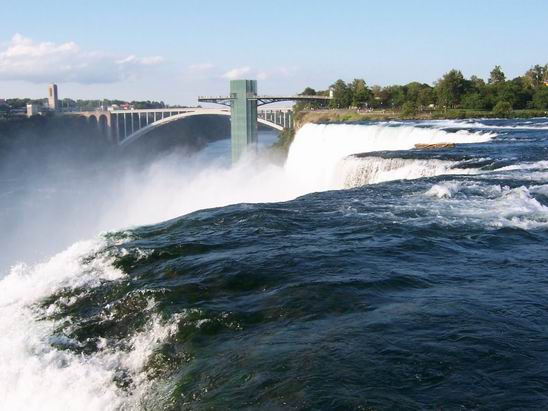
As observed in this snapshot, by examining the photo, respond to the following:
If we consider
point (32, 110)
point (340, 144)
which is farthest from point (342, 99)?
point (32, 110)

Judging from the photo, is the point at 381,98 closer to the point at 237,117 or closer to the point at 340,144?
the point at 237,117

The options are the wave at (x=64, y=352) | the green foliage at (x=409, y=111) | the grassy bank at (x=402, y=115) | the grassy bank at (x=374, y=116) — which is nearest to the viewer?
the wave at (x=64, y=352)

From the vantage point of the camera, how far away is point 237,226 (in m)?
12.1

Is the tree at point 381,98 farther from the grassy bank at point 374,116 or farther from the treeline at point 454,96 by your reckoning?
the grassy bank at point 374,116

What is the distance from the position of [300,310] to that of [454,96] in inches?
1987

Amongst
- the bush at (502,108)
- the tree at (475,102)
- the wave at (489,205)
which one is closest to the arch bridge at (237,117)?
the tree at (475,102)

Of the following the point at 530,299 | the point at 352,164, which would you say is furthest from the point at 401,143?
the point at 530,299

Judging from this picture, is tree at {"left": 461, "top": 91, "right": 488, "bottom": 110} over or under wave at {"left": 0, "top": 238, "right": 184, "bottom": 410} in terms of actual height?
over

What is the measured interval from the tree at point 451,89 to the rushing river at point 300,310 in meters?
40.7

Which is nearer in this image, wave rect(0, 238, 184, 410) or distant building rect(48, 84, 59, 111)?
wave rect(0, 238, 184, 410)

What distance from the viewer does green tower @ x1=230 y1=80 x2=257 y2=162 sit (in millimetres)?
51688

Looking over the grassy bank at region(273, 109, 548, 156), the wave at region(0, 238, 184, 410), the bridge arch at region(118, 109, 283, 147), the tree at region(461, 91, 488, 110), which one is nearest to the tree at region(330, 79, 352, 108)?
the grassy bank at region(273, 109, 548, 156)

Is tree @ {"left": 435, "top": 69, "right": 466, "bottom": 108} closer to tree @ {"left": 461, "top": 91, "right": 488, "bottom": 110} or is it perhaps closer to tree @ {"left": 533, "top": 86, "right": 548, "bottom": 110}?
tree @ {"left": 461, "top": 91, "right": 488, "bottom": 110}

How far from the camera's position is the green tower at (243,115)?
170 feet
